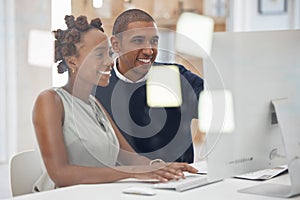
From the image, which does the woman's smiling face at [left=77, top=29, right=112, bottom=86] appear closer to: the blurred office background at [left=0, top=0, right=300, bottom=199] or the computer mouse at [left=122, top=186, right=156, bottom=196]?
the blurred office background at [left=0, top=0, right=300, bottom=199]

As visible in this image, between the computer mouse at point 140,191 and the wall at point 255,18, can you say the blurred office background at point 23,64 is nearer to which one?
the computer mouse at point 140,191

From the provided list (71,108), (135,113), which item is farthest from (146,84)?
(71,108)

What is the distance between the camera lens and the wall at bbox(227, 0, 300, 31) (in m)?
3.75

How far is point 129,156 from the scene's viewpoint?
2393mm

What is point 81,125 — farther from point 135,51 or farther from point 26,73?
→ point 135,51

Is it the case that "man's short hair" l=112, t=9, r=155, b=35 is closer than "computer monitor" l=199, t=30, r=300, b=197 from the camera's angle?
No

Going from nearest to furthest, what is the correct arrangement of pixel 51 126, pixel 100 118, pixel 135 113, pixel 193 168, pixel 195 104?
pixel 193 168 < pixel 51 126 < pixel 100 118 < pixel 135 113 < pixel 195 104

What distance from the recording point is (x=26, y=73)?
2.31 metres

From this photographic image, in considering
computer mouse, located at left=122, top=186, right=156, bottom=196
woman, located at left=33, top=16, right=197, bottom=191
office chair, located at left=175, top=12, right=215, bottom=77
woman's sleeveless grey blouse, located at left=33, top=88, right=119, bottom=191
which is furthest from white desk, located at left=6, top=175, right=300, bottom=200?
office chair, located at left=175, top=12, right=215, bottom=77

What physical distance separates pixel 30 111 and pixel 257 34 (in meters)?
1.01

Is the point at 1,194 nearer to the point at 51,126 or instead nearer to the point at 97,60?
the point at 51,126

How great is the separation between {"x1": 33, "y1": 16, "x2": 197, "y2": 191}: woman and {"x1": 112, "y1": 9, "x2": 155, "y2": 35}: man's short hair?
10 cm

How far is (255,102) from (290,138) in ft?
0.50

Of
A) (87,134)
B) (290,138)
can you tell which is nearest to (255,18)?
(87,134)
